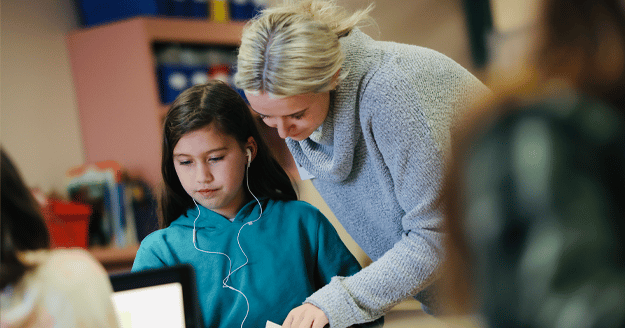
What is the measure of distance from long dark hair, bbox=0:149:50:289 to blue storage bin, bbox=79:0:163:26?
2.06 m

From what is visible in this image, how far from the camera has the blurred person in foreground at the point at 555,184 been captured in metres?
0.28

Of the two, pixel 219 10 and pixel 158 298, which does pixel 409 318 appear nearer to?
pixel 158 298

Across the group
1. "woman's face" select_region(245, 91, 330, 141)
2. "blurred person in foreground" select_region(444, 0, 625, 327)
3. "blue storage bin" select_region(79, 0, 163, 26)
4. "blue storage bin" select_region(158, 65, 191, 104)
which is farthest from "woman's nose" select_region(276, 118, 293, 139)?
"blue storage bin" select_region(79, 0, 163, 26)

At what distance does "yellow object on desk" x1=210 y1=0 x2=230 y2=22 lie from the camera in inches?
104

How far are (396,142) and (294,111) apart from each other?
0.60 feet

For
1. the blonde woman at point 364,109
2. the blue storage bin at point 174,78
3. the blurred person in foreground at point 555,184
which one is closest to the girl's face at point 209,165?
the blonde woman at point 364,109

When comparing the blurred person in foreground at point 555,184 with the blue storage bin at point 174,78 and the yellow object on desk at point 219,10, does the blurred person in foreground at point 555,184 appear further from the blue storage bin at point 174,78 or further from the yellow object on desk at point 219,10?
the yellow object on desk at point 219,10

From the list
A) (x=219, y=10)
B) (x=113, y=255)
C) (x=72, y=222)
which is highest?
(x=219, y=10)

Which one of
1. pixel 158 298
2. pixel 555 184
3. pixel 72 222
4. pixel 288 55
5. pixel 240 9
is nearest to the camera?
pixel 555 184

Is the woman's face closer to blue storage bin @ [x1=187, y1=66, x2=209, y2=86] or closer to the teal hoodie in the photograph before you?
the teal hoodie

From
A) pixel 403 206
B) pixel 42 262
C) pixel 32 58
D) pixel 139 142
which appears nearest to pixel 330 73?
pixel 403 206

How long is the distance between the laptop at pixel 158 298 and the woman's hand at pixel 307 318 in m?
0.22

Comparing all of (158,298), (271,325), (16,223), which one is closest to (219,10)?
(271,325)

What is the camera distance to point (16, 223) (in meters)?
0.45
